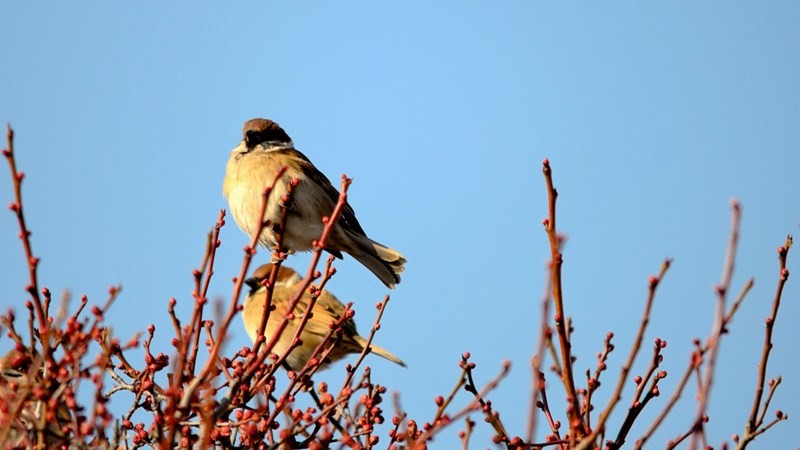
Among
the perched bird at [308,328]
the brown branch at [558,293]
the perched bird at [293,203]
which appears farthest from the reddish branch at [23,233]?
the perched bird at [308,328]

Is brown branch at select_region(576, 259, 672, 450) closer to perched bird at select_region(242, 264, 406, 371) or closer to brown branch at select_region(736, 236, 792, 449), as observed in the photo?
brown branch at select_region(736, 236, 792, 449)

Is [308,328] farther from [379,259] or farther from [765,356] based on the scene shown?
[765,356]

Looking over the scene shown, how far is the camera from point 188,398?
231 centimetres

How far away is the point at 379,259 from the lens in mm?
6145

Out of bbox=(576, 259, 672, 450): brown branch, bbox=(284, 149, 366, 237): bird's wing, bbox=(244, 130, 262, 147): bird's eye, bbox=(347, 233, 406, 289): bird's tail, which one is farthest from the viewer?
bbox=(244, 130, 262, 147): bird's eye

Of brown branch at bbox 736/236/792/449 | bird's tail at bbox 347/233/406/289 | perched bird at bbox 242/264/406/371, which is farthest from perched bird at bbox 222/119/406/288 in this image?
brown branch at bbox 736/236/792/449

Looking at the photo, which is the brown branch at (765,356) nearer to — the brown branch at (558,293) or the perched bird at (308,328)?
the brown branch at (558,293)

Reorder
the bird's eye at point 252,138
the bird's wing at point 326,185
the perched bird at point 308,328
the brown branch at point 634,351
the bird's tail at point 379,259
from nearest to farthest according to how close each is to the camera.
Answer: the brown branch at point 634,351
the bird's tail at point 379,259
the bird's wing at point 326,185
the bird's eye at point 252,138
the perched bird at point 308,328

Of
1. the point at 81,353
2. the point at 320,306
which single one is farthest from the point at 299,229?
the point at 81,353

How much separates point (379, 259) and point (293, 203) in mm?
689

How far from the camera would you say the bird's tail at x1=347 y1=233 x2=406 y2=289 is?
19.9 ft

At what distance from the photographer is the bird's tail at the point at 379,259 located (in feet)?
19.9

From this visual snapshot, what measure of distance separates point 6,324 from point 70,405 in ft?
2.40

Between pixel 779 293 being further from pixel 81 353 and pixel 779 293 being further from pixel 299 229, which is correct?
pixel 299 229
